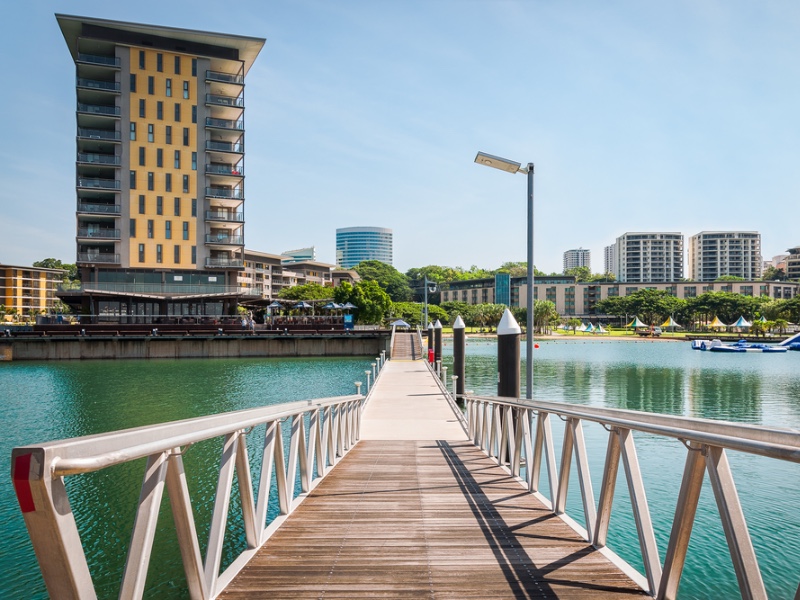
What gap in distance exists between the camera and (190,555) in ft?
10.8

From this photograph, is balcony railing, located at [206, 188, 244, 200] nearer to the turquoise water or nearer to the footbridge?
the turquoise water

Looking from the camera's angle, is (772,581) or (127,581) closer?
(127,581)

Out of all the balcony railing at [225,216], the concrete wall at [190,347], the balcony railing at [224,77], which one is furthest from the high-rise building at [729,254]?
the balcony railing at [224,77]

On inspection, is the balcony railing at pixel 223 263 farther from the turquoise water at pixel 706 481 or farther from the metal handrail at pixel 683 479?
the metal handrail at pixel 683 479

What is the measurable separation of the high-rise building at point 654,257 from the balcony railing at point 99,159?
164214mm

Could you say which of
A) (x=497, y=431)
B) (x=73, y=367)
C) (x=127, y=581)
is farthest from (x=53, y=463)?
(x=73, y=367)

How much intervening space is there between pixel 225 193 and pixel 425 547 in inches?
2262

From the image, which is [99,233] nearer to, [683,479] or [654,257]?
[683,479]

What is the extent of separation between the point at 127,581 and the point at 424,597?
6.17 ft

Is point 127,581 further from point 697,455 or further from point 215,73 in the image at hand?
point 215,73

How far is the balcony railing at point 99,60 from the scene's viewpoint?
2084 inches

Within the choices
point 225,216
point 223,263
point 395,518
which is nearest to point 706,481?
point 395,518

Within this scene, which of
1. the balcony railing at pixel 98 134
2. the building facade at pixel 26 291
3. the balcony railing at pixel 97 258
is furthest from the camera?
the building facade at pixel 26 291

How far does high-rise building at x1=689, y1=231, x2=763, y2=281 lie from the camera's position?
18212 centimetres
